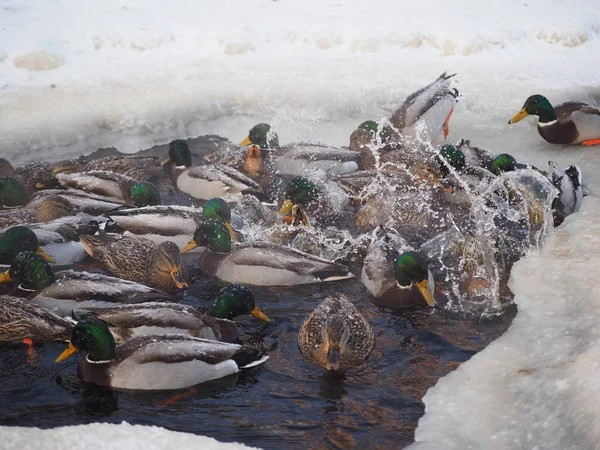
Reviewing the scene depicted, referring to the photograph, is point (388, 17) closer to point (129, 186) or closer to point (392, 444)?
point (129, 186)

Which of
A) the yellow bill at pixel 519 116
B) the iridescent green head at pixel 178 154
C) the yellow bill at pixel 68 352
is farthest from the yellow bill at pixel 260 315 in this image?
the yellow bill at pixel 519 116

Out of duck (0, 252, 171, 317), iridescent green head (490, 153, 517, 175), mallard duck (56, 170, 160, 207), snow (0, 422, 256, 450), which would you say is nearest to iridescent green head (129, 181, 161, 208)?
mallard duck (56, 170, 160, 207)

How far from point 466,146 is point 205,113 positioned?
321cm

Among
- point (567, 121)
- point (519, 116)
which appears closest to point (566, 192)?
point (567, 121)

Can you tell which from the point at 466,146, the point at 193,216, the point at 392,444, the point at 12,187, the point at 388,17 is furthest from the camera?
the point at 388,17

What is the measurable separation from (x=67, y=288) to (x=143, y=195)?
201 centimetres

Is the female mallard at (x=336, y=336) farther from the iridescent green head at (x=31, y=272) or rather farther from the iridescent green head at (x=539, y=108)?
the iridescent green head at (x=539, y=108)

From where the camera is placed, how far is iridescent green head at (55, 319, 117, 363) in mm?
5520

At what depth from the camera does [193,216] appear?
7812 mm

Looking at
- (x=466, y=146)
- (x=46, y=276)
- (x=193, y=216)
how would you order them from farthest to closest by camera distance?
(x=466, y=146), (x=193, y=216), (x=46, y=276)

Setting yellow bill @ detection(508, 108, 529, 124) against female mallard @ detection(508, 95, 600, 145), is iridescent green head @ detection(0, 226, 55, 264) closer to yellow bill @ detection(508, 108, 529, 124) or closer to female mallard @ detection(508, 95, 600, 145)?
yellow bill @ detection(508, 108, 529, 124)

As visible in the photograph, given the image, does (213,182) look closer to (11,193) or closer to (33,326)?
(11,193)

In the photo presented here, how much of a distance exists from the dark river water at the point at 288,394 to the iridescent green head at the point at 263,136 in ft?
11.4

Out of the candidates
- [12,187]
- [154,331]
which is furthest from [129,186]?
[154,331]
